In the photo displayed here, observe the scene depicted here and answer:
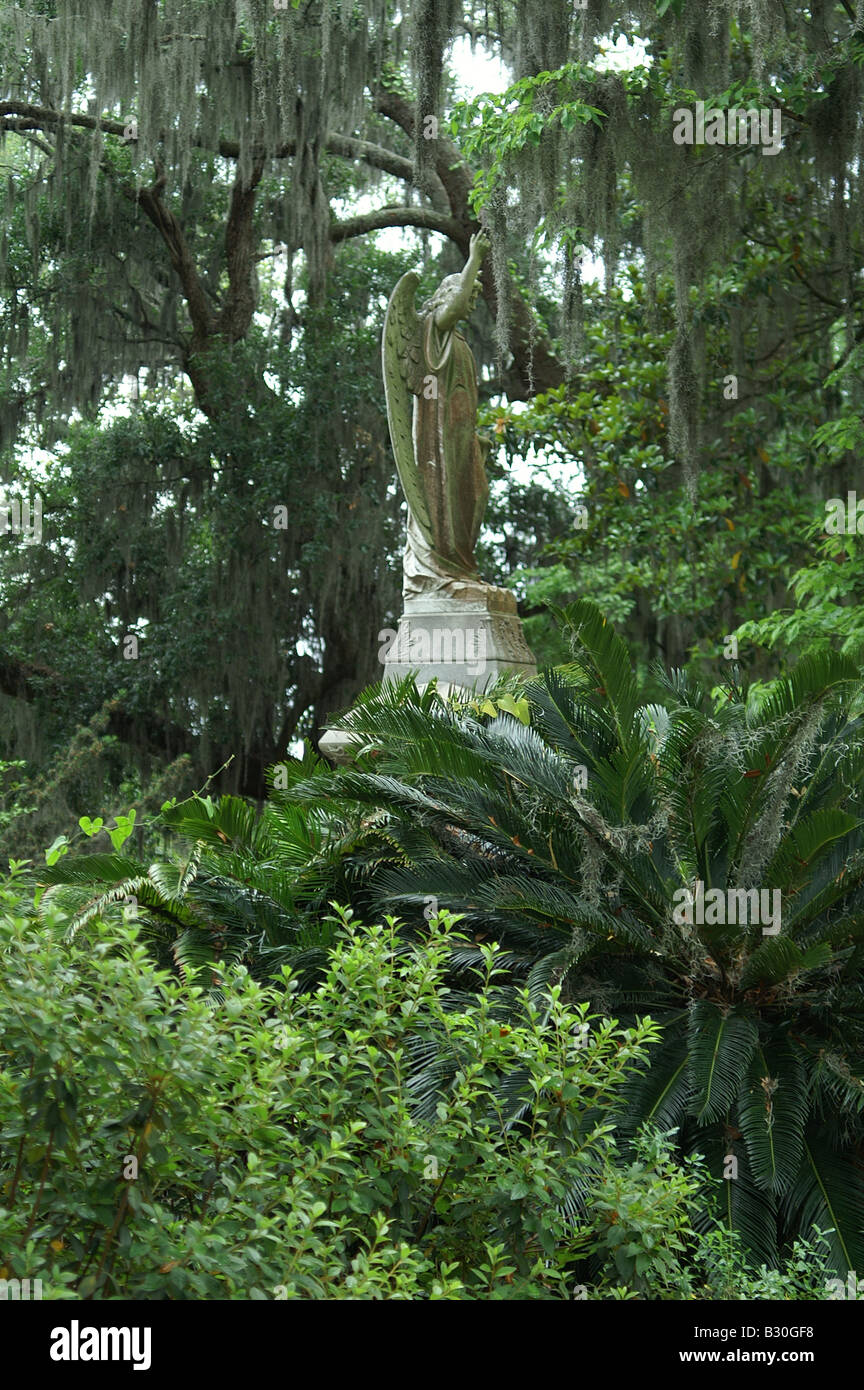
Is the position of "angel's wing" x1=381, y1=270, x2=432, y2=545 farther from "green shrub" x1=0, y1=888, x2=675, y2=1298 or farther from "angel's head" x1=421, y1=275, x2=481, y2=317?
"green shrub" x1=0, y1=888, x2=675, y2=1298

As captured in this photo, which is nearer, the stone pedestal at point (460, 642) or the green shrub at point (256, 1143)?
the green shrub at point (256, 1143)

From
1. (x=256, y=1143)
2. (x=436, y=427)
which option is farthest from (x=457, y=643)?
(x=256, y=1143)

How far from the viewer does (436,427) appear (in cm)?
980

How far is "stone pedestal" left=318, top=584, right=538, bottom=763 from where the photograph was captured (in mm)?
9172

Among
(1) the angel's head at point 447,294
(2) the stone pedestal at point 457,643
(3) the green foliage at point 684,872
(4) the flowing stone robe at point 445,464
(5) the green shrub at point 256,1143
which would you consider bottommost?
(5) the green shrub at point 256,1143

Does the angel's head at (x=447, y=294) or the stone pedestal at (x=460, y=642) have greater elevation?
the angel's head at (x=447, y=294)

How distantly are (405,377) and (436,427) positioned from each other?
41 cm

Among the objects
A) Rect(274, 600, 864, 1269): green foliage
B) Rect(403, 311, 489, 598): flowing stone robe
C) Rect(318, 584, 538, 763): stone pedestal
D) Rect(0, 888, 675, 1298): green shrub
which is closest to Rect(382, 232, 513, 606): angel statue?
Rect(403, 311, 489, 598): flowing stone robe

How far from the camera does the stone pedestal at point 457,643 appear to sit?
917 cm

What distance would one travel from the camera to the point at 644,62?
480 inches

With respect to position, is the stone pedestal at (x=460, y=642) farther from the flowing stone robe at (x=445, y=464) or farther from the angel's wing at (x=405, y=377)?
the angel's wing at (x=405, y=377)

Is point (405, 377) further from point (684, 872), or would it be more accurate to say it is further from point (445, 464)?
point (684, 872)

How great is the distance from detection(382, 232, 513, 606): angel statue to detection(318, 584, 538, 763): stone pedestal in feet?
0.51

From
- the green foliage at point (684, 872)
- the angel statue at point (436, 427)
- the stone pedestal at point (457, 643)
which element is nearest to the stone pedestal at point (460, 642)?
the stone pedestal at point (457, 643)
